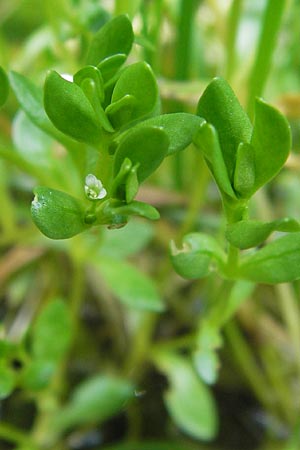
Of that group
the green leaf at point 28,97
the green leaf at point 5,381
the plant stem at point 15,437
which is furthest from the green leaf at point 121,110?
the plant stem at point 15,437

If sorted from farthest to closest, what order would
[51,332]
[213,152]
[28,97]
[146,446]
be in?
[146,446] < [51,332] < [28,97] < [213,152]

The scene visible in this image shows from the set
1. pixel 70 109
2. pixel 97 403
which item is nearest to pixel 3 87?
pixel 70 109

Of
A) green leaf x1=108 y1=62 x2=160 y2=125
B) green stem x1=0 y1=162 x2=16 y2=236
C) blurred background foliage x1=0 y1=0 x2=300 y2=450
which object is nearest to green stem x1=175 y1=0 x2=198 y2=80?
blurred background foliage x1=0 y1=0 x2=300 y2=450

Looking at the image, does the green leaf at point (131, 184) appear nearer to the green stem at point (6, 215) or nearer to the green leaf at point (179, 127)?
the green leaf at point (179, 127)

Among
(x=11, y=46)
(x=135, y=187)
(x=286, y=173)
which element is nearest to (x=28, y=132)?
(x=135, y=187)

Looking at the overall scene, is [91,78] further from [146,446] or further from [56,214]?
[146,446]

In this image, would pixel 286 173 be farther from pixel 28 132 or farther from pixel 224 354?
pixel 28 132
